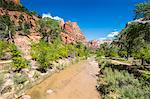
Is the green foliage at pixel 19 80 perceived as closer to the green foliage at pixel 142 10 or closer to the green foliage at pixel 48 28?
the green foliage at pixel 142 10

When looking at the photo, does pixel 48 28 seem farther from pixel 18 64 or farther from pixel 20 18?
pixel 18 64

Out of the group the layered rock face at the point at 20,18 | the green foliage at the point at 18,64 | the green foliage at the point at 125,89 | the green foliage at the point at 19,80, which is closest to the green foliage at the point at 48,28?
the layered rock face at the point at 20,18

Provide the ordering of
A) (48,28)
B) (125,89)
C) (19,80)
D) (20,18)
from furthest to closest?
(20,18) → (48,28) → (19,80) → (125,89)

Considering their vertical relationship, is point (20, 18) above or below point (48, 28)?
above

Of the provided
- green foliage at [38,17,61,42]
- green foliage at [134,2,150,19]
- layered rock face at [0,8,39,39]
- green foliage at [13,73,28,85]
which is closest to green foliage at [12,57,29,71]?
green foliage at [13,73,28,85]

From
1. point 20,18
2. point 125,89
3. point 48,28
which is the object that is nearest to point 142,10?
point 125,89

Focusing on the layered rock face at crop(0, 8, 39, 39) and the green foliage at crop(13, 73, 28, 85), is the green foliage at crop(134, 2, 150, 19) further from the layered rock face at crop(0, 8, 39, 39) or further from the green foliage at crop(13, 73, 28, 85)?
the layered rock face at crop(0, 8, 39, 39)

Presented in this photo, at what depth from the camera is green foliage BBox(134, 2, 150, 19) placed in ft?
96.6

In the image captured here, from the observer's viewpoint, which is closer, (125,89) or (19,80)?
(125,89)

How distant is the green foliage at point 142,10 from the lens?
29.4 m

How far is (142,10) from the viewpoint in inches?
1198

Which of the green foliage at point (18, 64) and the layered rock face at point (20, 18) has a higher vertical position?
the layered rock face at point (20, 18)

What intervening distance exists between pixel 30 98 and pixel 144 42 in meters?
19.9

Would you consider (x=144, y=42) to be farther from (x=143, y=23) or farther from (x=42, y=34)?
(x=42, y=34)
